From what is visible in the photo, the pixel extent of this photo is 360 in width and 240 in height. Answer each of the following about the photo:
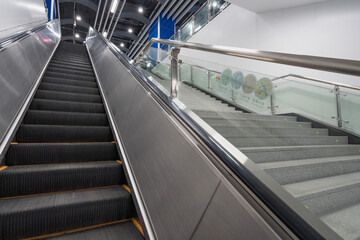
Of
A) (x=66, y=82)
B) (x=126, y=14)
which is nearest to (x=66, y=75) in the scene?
(x=66, y=82)

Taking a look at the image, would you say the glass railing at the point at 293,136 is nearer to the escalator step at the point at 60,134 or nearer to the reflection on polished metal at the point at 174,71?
the reflection on polished metal at the point at 174,71

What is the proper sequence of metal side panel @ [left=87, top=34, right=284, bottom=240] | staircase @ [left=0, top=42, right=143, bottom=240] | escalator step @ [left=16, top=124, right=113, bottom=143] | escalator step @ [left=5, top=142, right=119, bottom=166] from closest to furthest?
metal side panel @ [left=87, top=34, right=284, bottom=240]
staircase @ [left=0, top=42, right=143, bottom=240]
escalator step @ [left=5, top=142, right=119, bottom=166]
escalator step @ [left=16, top=124, right=113, bottom=143]

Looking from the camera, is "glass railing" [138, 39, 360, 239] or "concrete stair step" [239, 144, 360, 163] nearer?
"glass railing" [138, 39, 360, 239]

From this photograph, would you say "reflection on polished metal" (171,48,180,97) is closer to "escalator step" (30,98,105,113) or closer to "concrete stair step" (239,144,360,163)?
"concrete stair step" (239,144,360,163)

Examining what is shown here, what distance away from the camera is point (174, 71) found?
1800 mm

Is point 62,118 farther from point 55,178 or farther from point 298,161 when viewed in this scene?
point 298,161

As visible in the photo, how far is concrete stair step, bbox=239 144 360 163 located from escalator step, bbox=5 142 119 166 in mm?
1321

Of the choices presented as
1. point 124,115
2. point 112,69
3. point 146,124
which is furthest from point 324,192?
point 112,69

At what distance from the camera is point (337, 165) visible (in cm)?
124

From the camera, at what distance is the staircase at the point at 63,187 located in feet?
4.11

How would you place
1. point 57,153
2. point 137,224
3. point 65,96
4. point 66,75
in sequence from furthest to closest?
point 66,75 → point 65,96 → point 57,153 → point 137,224

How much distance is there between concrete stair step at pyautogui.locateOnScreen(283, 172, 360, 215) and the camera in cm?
82

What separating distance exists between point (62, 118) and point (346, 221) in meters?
2.42

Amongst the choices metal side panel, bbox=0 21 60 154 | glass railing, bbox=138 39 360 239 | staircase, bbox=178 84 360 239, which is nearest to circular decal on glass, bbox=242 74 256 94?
glass railing, bbox=138 39 360 239
